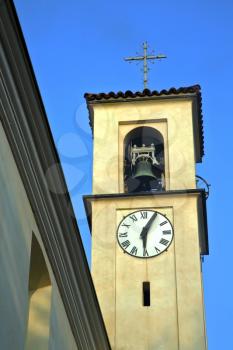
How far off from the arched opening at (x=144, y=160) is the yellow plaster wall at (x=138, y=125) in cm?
15

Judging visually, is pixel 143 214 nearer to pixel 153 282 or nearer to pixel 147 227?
pixel 147 227

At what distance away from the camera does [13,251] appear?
9.66 meters

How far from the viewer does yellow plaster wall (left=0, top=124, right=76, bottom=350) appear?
921 centimetres

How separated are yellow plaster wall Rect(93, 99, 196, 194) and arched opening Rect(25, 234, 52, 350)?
8.18 metres

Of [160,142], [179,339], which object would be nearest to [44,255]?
[179,339]

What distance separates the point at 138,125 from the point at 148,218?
261 cm

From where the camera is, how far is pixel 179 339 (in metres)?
17.3

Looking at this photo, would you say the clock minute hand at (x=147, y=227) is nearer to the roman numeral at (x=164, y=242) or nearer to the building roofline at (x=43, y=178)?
the roman numeral at (x=164, y=242)

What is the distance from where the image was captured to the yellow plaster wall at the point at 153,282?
1736cm

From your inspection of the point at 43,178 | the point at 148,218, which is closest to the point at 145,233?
the point at 148,218

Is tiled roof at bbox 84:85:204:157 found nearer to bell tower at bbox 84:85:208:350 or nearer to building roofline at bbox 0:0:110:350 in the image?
bell tower at bbox 84:85:208:350

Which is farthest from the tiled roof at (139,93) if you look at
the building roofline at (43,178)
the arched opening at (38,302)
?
the arched opening at (38,302)

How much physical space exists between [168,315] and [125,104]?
18.0 ft

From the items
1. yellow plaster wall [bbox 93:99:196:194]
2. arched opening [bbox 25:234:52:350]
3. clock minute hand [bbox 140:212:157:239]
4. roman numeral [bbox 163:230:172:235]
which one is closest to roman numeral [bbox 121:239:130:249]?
clock minute hand [bbox 140:212:157:239]
